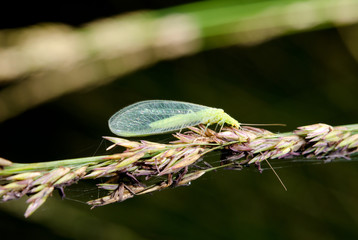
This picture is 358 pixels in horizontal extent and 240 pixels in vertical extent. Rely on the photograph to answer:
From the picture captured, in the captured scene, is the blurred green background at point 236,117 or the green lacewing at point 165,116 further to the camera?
the green lacewing at point 165,116

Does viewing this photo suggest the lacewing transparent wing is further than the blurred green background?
Yes

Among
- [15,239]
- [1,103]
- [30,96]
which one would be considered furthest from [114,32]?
[15,239]

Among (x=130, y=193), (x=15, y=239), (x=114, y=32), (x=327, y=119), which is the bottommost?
(x=15, y=239)

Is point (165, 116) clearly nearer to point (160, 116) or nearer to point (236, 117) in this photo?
point (160, 116)

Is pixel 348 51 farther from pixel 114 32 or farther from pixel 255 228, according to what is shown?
pixel 114 32
